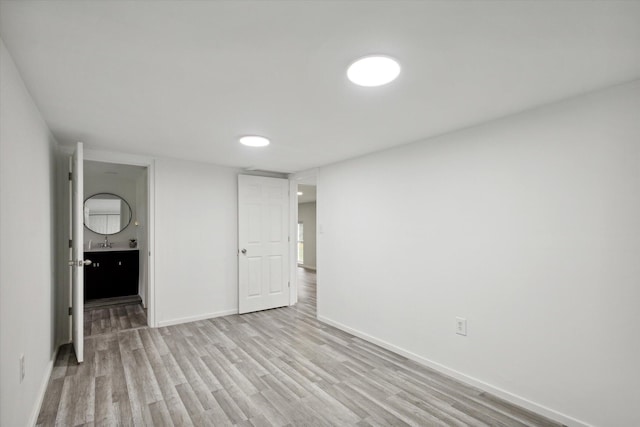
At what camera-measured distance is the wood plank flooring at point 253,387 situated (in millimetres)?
2082

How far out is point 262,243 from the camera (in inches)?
188

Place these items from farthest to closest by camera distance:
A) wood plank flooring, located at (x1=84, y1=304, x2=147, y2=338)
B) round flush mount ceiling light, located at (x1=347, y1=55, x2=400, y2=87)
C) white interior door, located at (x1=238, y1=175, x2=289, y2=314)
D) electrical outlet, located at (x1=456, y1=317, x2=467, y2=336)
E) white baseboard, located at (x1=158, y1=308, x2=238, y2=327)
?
white interior door, located at (x1=238, y1=175, x2=289, y2=314)
white baseboard, located at (x1=158, y1=308, x2=238, y2=327)
wood plank flooring, located at (x1=84, y1=304, x2=147, y2=338)
electrical outlet, located at (x1=456, y1=317, x2=467, y2=336)
round flush mount ceiling light, located at (x1=347, y1=55, x2=400, y2=87)

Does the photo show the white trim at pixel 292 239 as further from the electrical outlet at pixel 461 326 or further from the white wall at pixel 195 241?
the electrical outlet at pixel 461 326

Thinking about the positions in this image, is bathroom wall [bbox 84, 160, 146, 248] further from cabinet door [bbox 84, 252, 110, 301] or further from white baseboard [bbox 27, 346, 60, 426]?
white baseboard [bbox 27, 346, 60, 426]

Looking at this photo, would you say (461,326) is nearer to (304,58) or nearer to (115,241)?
(304,58)

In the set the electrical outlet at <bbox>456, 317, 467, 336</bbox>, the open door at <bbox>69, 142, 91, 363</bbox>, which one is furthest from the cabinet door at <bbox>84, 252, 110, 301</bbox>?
the electrical outlet at <bbox>456, 317, 467, 336</bbox>

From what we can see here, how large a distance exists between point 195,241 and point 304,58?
333 cm

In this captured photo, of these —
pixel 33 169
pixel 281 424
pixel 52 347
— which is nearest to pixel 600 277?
pixel 281 424

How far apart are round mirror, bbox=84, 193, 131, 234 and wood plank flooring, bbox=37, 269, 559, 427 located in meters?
2.98

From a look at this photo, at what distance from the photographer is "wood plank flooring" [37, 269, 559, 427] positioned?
208cm

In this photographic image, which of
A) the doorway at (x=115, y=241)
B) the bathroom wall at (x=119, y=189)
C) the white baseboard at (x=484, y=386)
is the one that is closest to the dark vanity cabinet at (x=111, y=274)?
the doorway at (x=115, y=241)

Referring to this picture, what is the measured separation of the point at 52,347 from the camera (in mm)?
2939

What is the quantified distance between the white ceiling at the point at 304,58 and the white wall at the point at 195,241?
59.8 inches

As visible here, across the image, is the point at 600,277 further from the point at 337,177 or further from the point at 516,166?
the point at 337,177
